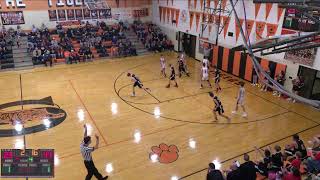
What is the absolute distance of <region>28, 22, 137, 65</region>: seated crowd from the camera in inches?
865

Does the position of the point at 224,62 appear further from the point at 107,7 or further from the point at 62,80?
the point at 107,7

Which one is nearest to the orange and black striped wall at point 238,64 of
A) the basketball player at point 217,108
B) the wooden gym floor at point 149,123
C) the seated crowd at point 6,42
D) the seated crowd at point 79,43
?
the wooden gym floor at point 149,123

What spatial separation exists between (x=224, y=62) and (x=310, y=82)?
6.48 meters

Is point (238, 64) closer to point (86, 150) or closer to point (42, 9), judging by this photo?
point (86, 150)

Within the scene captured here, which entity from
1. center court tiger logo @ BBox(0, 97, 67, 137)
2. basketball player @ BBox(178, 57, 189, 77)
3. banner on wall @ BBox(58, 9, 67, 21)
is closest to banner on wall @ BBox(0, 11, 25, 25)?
banner on wall @ BBox(58, 9, 67, 21)

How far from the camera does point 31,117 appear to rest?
12.9m

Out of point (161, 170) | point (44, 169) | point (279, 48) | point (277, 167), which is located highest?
point (279, 48)

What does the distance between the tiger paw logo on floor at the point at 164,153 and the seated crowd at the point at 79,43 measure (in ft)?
46.7

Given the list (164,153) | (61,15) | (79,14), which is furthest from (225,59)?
(61,15)

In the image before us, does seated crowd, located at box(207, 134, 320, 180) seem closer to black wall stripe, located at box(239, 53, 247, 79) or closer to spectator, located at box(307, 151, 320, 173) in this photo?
spectator, located at box(307, 151, 320, 173)

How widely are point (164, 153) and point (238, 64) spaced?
1073 cm

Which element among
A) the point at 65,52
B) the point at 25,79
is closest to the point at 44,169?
the point at 25,79

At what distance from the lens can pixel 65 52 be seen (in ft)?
73.1

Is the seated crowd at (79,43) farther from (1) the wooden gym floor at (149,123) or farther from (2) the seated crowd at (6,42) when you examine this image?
(1) the wooden gym floor at (149,123)
